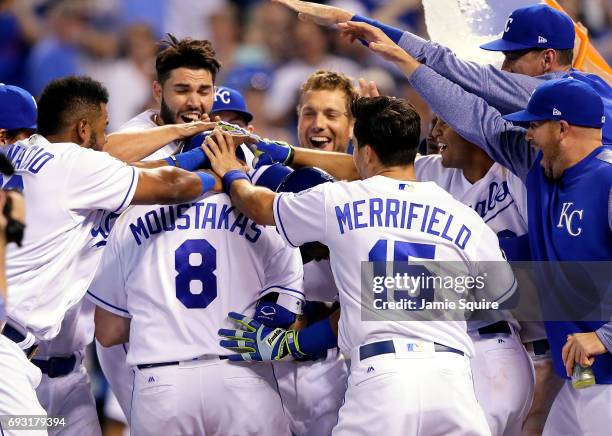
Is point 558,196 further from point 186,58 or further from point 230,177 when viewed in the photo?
point 186,58

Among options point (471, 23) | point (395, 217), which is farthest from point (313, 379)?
point (471, 23)

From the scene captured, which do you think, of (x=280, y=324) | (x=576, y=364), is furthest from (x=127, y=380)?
(x=576, y=364)

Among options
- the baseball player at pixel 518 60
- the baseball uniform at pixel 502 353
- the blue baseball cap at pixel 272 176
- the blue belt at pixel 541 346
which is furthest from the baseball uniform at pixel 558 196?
the blue baseball cap at pixel 272 176

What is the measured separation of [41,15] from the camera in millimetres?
10352

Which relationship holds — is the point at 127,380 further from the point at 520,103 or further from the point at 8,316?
the point at 520,103

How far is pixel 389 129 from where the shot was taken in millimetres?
4594

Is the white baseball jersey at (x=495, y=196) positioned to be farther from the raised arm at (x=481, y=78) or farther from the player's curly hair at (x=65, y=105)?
the player's curly hair at (x=65, y=105)

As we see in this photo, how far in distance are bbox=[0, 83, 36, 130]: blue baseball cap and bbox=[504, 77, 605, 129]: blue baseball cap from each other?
8.26ft

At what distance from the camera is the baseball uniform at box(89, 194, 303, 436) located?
4.79 metres

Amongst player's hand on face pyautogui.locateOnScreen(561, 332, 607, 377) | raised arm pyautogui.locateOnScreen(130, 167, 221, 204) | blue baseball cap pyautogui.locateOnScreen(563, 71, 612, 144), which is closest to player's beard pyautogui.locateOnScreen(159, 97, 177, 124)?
raised arm pyautogui.locateOnScreen(130, 167, 221, 204)

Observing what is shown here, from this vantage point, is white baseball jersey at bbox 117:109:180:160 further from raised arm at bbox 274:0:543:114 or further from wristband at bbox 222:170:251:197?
raised arm at bbox 274:0:543:114

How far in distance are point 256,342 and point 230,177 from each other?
32.3 inches

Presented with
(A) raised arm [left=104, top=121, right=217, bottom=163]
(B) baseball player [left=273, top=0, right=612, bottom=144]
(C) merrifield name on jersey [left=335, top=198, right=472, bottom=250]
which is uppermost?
(B) baseball player [left=273, top=0, right=612, bottom=144]

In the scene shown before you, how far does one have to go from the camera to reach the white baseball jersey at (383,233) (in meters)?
4.45
